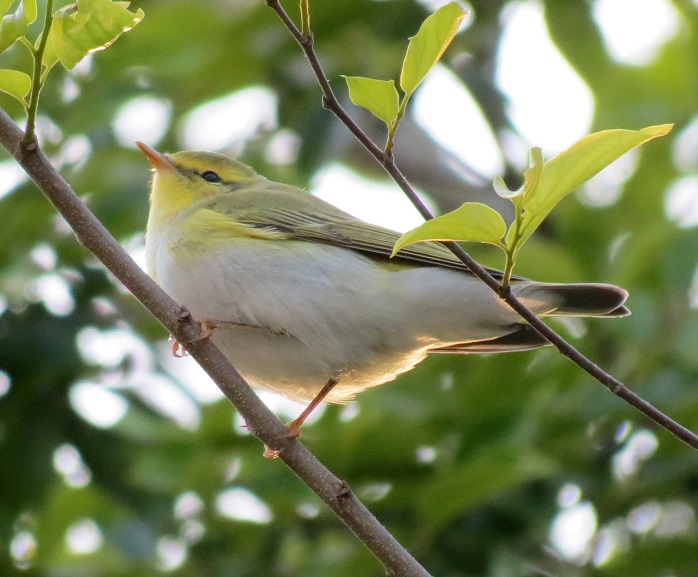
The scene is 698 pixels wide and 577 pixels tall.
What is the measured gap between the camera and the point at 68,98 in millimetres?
5012

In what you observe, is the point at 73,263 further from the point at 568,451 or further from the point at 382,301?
the point at 568,451

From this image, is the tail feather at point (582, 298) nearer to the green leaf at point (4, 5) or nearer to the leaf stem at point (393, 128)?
the leaf stem at point (393, 128)

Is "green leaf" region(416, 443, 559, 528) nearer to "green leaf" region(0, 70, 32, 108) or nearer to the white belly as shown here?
the white belly

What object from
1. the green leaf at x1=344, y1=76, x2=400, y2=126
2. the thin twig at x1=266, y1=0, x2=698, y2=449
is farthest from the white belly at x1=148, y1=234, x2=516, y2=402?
the green leaf at x1=344, y1=76, x2=400, y2=126

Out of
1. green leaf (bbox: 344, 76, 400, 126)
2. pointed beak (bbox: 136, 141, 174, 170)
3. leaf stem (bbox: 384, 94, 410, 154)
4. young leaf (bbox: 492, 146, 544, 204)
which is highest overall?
pointed beak (bbox: 136, 141, 174, 170)

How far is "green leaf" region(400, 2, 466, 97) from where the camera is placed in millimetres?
2227

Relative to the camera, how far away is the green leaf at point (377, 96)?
7.37 ft

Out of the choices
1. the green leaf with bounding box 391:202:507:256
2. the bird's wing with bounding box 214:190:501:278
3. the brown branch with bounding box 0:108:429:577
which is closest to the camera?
the green leaf with bounding box 391:202:507:256

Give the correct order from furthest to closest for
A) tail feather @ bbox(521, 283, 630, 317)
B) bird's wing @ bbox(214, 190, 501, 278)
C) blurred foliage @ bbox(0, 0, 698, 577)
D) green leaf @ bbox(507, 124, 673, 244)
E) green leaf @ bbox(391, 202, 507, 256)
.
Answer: blurred foliage @ bbox(0, 0, 698, 577) < bird's wing @ bbox(214, 190, 501, 278) < tail feather @ bbox(521, 283, 630, 317) < green leaf @ bbox(391, 202, 507, 256) < green leaf @ bbox(507, 124, 673, 244)

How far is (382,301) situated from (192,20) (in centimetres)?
220

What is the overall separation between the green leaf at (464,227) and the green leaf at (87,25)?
0.79 meters

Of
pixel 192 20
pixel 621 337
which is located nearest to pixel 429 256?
pixel 621 337

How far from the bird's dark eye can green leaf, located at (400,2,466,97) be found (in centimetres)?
242

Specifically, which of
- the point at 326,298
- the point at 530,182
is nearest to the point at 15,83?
the point at 530,182
